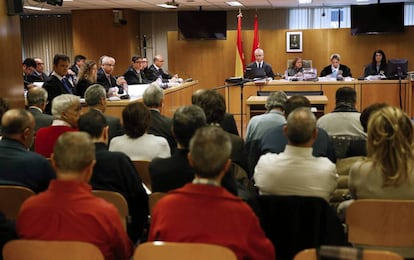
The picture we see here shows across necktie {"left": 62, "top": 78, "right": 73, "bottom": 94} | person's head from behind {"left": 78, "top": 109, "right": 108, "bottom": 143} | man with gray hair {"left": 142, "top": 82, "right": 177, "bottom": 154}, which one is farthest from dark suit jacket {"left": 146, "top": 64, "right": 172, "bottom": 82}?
person's head from behind {"left": 78, "top": 109, "right": 108, "bottom": 143}

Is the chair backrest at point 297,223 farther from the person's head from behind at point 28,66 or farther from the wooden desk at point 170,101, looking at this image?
the person's head from behind at point 28,66

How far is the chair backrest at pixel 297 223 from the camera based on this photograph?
243cm

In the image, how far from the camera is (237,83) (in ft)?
30.5

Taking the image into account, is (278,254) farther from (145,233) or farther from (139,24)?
(139,24)

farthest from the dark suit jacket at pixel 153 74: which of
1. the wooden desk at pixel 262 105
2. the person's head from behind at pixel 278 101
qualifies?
the person's head from behind at pixel 278 101

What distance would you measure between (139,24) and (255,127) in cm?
1131

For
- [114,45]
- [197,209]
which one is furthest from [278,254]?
[114,45]

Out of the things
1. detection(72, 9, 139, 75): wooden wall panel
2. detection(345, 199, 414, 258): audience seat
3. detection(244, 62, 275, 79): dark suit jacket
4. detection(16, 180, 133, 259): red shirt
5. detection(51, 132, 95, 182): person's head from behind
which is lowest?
detection(345, 199, 414, 258): audience seat

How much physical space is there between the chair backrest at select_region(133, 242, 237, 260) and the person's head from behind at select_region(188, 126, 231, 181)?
1.08 ft

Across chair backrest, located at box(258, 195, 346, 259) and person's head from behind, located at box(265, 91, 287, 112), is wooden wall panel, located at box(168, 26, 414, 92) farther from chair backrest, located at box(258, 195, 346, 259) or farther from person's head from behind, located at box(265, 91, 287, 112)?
chair backrest, located at box(258, 195, 346, 259)

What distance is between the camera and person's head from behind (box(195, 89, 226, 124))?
4.18m

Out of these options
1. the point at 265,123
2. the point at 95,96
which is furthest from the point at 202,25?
the point at 265,123

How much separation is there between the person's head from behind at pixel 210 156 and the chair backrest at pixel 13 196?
3.47ft

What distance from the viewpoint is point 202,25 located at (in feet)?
44.0
